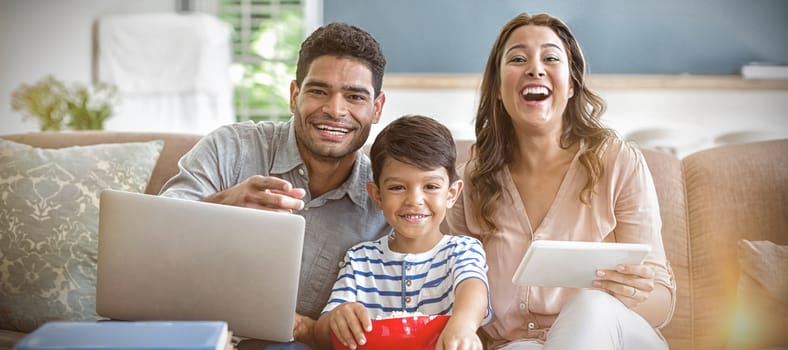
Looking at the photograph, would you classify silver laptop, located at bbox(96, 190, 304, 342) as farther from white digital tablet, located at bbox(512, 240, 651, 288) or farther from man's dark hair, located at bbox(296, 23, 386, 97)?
man's dark hair, located at bbox(296, 23, 386, 97)

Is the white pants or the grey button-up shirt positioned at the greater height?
the grey button-up shirt

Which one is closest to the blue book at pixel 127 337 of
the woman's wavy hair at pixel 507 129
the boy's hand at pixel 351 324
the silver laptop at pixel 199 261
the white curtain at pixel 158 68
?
the silver laptop at pixel 199 261

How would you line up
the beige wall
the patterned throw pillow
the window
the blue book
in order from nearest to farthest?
1. the blue book
2. the patterned throw pillow
3. the beige wall
4. the window

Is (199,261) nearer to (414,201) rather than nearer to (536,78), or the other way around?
(414,201)

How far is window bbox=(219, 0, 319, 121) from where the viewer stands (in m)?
5.00

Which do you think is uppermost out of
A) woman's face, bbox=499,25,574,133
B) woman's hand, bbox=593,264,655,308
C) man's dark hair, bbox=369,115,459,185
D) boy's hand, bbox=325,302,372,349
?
woman's face, bbox=499,25,574,133

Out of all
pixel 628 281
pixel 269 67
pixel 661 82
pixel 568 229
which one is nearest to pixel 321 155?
pixel 568 229

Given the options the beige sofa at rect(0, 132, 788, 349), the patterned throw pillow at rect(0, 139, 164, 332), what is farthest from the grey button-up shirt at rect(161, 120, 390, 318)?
the beige sofa at rect(0, 132, 788, 349)

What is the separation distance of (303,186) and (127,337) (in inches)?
32.8

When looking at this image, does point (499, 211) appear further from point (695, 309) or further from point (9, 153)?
point (9, 153)

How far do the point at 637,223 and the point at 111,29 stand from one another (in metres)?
3.97

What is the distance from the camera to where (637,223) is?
1525 millimetres

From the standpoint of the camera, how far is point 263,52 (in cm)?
504

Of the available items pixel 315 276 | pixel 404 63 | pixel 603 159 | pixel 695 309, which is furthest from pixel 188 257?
pixel 404 63
